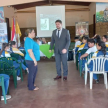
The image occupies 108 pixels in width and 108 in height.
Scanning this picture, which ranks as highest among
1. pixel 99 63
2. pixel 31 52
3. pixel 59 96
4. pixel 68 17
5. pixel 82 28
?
pixel 68 17

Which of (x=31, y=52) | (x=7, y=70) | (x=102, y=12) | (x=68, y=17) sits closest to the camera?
(x=31, y=52)

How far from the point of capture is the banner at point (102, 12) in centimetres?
870

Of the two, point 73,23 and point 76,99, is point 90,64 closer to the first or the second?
point 76,99

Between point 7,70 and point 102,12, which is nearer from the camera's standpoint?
point 7,70

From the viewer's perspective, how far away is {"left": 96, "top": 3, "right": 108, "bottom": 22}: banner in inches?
342

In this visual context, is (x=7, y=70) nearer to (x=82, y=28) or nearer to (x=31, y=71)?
(x=31, y=71)

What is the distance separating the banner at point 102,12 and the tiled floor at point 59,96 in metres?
6.15

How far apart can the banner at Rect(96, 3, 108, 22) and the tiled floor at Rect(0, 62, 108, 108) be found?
6.15 metres

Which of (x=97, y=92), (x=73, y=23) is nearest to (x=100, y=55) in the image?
(x=97, y=92)

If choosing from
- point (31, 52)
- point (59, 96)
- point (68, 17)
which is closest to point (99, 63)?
point (59, 96)

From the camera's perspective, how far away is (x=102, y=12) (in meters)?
8.76

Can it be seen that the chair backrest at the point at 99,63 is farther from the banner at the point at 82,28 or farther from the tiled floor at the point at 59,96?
the banner at the point at 82,28

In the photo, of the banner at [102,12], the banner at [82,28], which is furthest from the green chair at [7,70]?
the banner at [82,28]

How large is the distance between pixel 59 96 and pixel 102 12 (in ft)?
23.6
